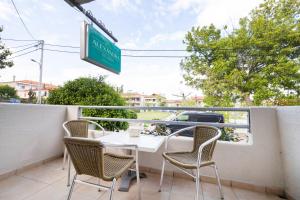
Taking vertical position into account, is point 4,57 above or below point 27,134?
above

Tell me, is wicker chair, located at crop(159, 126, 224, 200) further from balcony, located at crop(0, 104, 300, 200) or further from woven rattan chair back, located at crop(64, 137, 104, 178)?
woven rattan chair back, located at crop(64, 137, 104, 178)

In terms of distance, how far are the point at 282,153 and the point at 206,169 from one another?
89 cm

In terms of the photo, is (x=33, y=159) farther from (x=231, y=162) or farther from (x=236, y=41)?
(x=236, y=41)

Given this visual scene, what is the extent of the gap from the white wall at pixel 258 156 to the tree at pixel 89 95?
2.58m

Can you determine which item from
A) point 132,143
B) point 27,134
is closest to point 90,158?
point 132,143

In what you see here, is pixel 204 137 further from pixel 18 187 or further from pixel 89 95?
pixel 89 95

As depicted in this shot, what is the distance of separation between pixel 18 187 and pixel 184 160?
6.60 ft

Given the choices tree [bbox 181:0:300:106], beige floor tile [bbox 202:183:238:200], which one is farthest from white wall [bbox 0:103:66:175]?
tree [bbox 181:0:300:106]

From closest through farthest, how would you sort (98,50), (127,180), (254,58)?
(127,180)
(98,50)
(254,58)

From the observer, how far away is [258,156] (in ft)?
6.12

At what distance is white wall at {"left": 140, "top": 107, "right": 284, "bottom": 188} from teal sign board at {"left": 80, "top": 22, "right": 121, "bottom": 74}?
2.10 metres

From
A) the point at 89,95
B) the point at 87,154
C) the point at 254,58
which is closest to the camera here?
the point at 87,154

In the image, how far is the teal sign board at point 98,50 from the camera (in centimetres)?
207

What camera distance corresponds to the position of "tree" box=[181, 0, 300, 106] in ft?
27.0
